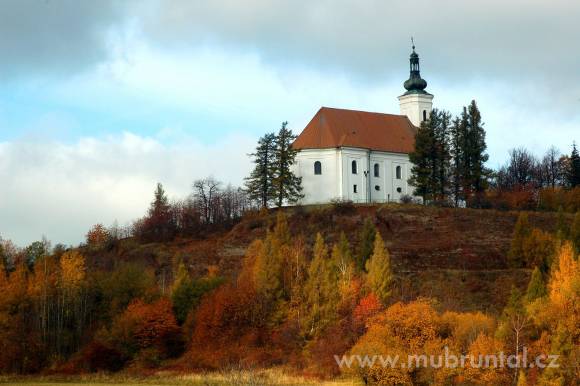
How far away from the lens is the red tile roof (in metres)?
77.7

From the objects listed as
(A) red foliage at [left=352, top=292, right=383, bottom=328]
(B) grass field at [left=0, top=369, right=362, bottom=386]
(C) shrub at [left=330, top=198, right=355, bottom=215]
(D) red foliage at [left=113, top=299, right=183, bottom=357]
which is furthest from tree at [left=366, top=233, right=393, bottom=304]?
(C) shrub at [left=330, top=198, right=355, bottom=215]

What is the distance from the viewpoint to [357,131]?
80.1 m

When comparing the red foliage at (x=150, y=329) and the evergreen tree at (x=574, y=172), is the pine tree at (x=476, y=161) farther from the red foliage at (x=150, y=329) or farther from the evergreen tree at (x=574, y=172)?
the red foliage at (x=150, y=329)

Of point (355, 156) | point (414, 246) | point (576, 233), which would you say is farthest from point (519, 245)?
point (355, 156)

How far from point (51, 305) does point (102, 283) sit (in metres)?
3.13

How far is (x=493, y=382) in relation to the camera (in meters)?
39.0

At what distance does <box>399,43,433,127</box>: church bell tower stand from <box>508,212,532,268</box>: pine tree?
1019 inches

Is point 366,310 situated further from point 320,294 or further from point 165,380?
point 165,380

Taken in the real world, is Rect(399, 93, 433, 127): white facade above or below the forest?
above

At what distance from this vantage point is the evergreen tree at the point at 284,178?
73625 mm

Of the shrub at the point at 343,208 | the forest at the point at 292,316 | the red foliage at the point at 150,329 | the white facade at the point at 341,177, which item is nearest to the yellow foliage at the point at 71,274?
the forest at the point at 292,316

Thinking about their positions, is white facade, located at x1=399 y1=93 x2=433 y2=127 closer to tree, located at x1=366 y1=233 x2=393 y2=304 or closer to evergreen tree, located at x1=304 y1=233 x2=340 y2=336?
tree, located at x1=366 y1=233 x2=393 y2=304

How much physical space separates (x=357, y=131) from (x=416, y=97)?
830 centimetres

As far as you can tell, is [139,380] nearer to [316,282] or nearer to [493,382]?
[316,282]
